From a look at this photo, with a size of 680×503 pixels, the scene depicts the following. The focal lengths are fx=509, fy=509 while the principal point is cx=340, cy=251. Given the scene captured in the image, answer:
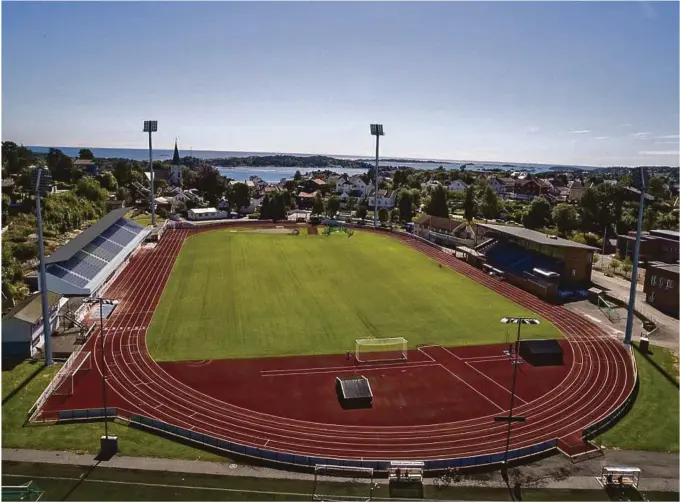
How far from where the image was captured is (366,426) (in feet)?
71.4

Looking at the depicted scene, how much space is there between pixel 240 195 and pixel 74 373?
212ft

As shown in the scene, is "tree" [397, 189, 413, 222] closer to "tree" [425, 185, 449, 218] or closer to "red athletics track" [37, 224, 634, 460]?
"tree" [425, 185, 449, 218]

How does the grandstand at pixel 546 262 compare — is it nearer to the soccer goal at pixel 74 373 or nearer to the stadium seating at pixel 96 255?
the soccer goal at pixel 74 373

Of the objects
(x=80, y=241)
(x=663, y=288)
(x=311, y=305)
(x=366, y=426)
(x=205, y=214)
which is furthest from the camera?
(x=205, y=214)

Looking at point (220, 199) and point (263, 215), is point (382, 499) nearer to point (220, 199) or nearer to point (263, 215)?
point (263, 215)

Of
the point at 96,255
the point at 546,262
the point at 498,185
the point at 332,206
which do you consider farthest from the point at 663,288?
the point at 498,185

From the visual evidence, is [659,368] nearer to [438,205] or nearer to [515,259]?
[515,259]

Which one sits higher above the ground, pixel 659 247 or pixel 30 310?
pixel 659 247

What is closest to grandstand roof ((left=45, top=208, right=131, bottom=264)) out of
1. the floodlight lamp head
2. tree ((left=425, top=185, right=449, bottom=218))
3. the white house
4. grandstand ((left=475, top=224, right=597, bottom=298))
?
the floodlight lamp head

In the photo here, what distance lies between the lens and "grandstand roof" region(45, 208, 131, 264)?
128 ft

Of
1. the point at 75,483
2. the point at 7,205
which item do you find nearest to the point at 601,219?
the point at 75,483

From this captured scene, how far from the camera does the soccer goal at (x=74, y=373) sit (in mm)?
23969

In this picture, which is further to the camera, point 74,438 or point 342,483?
point 74,438

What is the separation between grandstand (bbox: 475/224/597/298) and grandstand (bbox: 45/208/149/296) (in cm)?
3536
